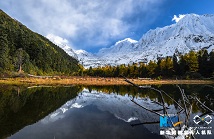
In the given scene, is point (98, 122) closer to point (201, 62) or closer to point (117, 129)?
point (117, 129)

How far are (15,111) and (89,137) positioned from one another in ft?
28.0

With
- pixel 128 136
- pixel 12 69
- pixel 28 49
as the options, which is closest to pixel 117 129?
pixel 128 136

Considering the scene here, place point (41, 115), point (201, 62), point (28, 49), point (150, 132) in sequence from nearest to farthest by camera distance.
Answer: point (150, 132), point (41, 115), point (201, 62), point (28, 49)

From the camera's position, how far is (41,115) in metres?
15.8

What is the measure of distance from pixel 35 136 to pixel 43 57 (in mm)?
96188

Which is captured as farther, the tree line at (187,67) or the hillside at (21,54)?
the tree line at (187,67)

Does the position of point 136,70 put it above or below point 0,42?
below

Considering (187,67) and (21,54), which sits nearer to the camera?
(21,54)

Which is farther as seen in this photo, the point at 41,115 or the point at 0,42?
the point at 0,42

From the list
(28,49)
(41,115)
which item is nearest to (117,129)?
(41,115)

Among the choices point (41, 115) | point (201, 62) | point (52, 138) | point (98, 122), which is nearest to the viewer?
point (52, 138)

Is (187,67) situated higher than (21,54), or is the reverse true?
(21,54)

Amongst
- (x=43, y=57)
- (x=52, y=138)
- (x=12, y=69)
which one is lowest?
(x=52, y=138)

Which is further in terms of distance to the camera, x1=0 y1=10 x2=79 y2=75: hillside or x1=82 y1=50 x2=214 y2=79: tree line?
x1=82 y1=50 x2=214 y2=79: tree line
